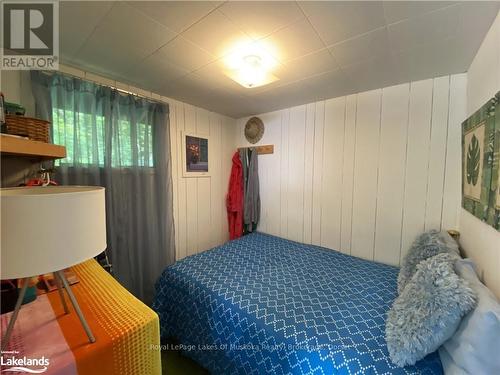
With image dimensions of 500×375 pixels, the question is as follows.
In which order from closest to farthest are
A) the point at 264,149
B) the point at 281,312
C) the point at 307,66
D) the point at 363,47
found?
1. the point at 281,312
2. the point at 363,47
3. the point at 307,66
4. the point at 264,149

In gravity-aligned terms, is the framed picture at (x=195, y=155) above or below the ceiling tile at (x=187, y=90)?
below

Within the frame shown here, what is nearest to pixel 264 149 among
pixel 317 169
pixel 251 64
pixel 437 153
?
pixel 317 169

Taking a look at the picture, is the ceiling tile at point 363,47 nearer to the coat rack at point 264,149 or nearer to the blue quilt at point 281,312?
the coat rack at point 264,149

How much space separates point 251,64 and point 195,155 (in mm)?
1406

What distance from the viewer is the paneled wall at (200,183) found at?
2402 millimetres

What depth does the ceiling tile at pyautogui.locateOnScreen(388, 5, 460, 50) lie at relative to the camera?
42.5 inches

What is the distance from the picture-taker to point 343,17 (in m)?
1.11

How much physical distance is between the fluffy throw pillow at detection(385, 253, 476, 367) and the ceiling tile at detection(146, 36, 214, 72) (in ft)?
6.19

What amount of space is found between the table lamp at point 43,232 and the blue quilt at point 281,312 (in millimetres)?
990

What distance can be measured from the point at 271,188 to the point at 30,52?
2487 mm

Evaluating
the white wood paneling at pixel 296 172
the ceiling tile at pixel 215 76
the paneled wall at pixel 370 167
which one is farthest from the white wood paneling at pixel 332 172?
the ceiling tile at pixel 215 76

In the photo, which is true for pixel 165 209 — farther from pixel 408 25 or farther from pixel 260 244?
pixel 408 25

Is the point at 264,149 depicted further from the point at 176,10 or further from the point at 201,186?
the point at 176,10

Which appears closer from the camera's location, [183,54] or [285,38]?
[285,38]
